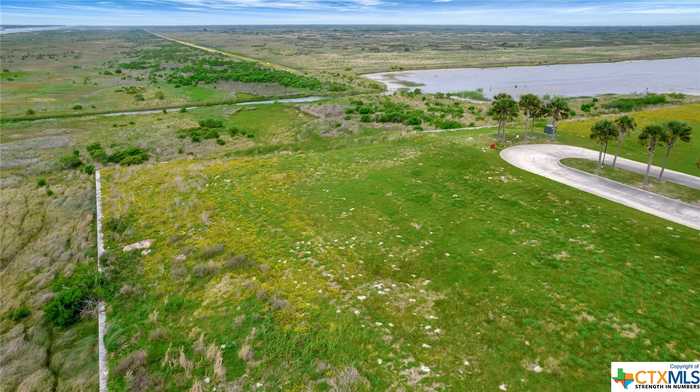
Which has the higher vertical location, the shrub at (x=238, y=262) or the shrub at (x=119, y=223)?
the shrub at (x=238, y=262)

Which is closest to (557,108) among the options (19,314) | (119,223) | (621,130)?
(621,130)

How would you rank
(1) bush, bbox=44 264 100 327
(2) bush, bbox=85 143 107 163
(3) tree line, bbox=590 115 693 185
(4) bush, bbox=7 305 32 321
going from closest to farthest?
1. (1) bush, bbox=44 264 100 327
2. (4) bush, bbox=7 305 32 321
3. (3) tree line, bbox=590 115 693 185
4. (2) bush, bbox=85 143 107 163

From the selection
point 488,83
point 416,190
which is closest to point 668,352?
point 416,190

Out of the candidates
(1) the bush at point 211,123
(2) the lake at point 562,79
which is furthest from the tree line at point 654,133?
(2) the lake at point 562,79

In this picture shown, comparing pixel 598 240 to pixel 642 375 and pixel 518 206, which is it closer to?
pixel 518 206

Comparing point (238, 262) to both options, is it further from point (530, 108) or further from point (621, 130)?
point (530, 108)

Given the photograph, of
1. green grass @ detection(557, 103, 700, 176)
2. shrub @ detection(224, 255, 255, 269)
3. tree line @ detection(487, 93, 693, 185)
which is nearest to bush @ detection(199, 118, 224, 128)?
tree line @ detection(487, 93, 693, 185)

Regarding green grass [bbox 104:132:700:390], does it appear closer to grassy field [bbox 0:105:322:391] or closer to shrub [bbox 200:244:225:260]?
shrub [bbox 200:244:225:260]

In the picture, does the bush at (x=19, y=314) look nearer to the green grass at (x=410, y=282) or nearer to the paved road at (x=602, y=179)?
the green grass at (x=410, y=282)
